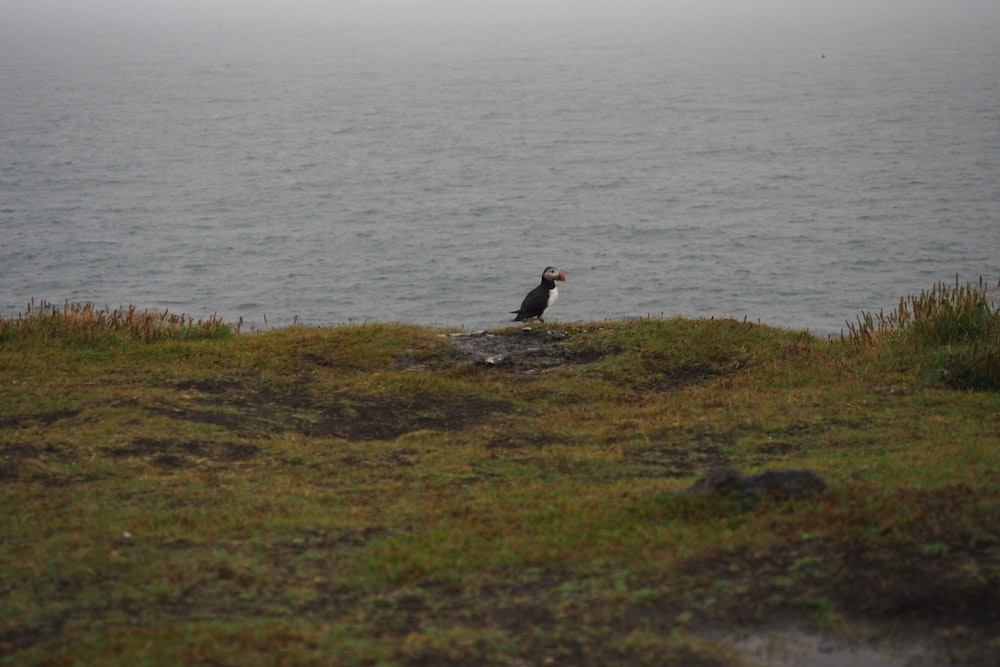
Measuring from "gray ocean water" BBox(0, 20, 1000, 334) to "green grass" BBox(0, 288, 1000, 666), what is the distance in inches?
864

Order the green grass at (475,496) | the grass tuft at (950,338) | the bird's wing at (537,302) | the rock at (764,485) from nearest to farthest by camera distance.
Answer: the green grass at (475,496) → the rock at (764,485) → the grass tuft at (950,338) → the bird's wing at (537,302)

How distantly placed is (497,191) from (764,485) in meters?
55.7

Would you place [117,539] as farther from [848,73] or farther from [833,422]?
[848,73]

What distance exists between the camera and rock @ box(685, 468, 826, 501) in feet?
35.3

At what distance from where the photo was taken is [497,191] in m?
65.6

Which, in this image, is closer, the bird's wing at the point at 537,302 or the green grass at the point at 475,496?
the green grass at the point at 475,496

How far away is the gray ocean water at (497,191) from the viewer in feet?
152

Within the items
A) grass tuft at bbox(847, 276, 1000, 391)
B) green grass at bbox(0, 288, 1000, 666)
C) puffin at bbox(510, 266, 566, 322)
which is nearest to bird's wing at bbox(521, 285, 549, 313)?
puffin at bbox(510, 266, 566, 322)

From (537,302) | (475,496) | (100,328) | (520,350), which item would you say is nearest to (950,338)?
(520,350)

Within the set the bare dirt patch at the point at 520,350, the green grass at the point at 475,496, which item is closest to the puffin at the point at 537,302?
the bare dirt patch at the point at 520,350

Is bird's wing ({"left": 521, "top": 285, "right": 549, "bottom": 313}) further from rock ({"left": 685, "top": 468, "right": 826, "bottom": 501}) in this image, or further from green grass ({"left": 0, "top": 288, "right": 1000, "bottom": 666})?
rock ({"left": 685, "top": 468, "right": 826, "bottom": 501})

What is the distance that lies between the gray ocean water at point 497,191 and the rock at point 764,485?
2843cm

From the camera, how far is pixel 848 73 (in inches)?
4840

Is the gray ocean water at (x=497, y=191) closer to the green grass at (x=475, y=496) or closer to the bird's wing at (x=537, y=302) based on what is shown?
the bird's wing at (x=537, y=302)
